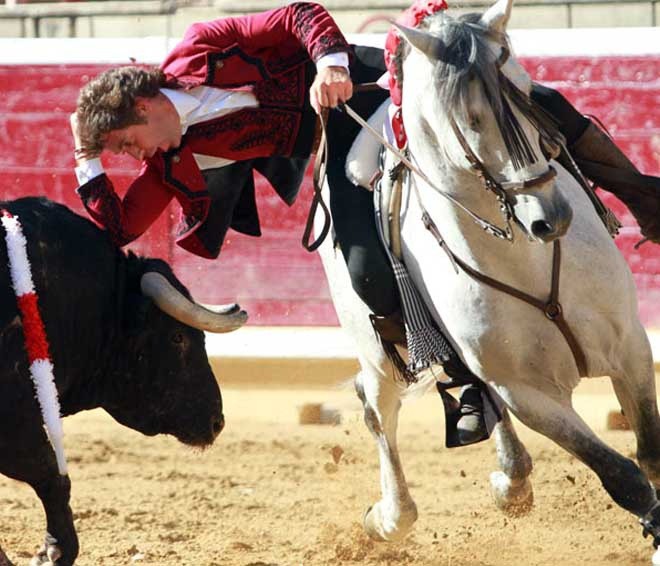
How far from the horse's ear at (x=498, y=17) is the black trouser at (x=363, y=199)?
2.23ft

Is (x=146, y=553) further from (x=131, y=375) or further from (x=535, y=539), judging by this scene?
(x=535, y=539)

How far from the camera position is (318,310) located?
7.44 meters

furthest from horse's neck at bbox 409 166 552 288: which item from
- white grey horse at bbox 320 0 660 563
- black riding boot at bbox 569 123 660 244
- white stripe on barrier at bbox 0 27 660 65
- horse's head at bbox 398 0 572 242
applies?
white stripe on barrier at bbox 0 27 660 65

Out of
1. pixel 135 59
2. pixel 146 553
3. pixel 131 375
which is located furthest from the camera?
pixel 135 59

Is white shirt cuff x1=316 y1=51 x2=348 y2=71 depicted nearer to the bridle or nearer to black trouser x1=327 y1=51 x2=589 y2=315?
the bridle

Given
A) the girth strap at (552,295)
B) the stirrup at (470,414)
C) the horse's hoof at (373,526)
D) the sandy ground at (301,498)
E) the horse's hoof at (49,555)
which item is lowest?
the sandy ground at (301,498)

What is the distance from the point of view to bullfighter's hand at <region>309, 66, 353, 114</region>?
4.00 m

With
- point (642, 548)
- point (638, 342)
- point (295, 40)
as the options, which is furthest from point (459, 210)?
point (642, 548)

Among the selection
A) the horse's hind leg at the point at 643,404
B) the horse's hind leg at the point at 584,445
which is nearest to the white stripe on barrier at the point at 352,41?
the horse's hind leg at the point at 643,404

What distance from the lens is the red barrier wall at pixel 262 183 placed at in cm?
699

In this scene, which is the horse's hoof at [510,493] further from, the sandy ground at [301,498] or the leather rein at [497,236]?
the leather rein at [497,236]

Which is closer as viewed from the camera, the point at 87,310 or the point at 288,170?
the point at 87,310

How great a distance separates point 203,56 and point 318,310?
3254mm

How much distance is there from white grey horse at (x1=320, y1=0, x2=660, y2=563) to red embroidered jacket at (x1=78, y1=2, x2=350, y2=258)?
557 millimetres
